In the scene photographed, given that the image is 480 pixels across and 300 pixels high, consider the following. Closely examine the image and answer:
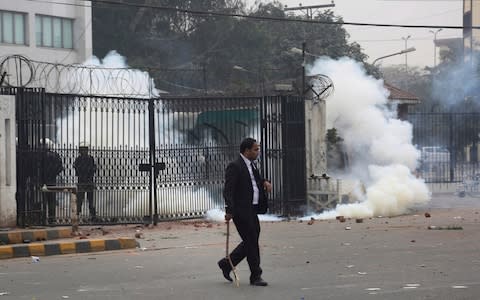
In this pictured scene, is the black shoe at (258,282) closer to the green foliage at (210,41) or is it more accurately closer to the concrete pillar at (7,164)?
the concrete pillar at (7,164)

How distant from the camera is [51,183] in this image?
17.0 m

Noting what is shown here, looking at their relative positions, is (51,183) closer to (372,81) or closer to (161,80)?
(372,81)

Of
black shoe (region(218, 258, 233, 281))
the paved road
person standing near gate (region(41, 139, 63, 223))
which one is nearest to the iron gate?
person standing near gate (region(41, 139, 63, 223))

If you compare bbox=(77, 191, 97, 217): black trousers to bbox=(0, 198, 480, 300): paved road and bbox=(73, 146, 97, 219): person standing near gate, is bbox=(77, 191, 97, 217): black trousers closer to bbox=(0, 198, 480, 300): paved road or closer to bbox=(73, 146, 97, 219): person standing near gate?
bbox=(73, 146, 97, 219): person standing near gate

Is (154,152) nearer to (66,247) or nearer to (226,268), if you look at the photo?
(66,247)

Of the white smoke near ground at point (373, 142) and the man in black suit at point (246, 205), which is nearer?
the man in black suit at point (246, 205)

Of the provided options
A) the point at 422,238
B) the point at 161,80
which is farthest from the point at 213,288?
the point at 161,80

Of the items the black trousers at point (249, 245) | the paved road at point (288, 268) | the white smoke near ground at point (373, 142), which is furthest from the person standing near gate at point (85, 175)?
the black trousers at point (249, 245)

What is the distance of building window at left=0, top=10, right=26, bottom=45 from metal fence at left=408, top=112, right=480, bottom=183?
25.1 m

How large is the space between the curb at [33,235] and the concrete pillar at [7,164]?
111 cm

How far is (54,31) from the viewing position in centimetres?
4728

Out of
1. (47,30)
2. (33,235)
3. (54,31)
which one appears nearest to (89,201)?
(33,235)

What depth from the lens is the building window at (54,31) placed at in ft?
152

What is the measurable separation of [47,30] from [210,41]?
11139 millimetres
